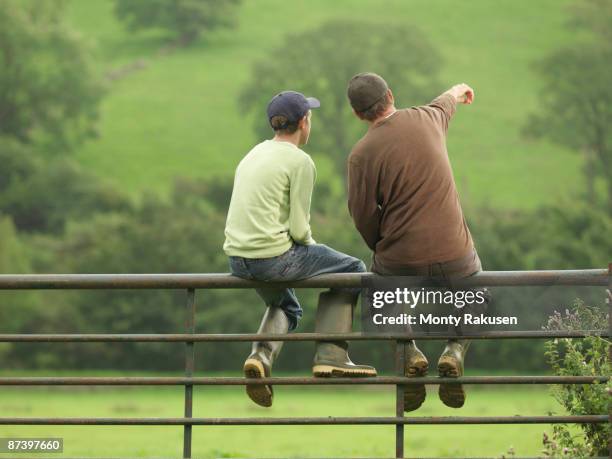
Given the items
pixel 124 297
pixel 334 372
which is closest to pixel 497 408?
pixel 124 297

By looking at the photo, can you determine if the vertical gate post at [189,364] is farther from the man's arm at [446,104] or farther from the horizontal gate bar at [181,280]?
the man's arm at [446,104]

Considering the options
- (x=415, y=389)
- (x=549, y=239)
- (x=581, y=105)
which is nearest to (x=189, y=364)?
(x=415, y=389)

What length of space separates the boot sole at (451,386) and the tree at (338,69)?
68.2 metres

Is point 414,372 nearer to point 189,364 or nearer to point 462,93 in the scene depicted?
point 189,364

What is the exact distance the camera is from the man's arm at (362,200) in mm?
5348

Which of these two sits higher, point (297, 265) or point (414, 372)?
point (297, 265)

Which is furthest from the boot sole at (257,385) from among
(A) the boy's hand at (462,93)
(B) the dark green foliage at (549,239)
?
(B) the dark green foliage at (549,239)

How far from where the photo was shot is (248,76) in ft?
282

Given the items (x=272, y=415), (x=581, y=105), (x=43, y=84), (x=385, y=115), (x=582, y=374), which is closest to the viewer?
(x=582, y=374)

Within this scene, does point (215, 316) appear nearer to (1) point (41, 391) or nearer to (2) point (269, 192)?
(1) point (41, 391)

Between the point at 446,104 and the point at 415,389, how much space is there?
1414 mm

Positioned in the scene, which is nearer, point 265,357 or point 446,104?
point 265,357

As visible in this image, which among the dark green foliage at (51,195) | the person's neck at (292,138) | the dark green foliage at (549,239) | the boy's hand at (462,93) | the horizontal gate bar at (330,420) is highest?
the dark green foliage at (51,195)

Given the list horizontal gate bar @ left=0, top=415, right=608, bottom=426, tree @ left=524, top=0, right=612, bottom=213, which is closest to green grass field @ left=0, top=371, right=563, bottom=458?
horizontal gate bar @ left=0, top=415, right=608, bottom=426
